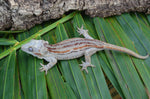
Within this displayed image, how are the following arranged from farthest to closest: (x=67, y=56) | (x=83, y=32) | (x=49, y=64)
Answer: (x=83, y=32) → (x=67, y=56) → (x=49, y=64)

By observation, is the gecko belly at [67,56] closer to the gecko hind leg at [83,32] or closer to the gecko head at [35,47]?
the gecko head at [35,47]

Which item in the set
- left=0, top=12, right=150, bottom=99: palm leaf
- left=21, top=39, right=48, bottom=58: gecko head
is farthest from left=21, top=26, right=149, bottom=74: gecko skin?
left=0, top=12, right=150, bottom=99: palm leaf

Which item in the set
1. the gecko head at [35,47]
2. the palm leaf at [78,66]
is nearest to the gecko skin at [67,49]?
the gecko head at [35,47]

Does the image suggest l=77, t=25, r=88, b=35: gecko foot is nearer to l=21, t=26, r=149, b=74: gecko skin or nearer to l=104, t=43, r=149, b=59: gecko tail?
l=21, t=26, r=149, b=74: gecko skin

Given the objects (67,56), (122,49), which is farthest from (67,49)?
(122,49)

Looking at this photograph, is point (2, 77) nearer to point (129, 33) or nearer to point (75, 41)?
point (75, 41)

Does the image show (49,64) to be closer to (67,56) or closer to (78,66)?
(67,56)
